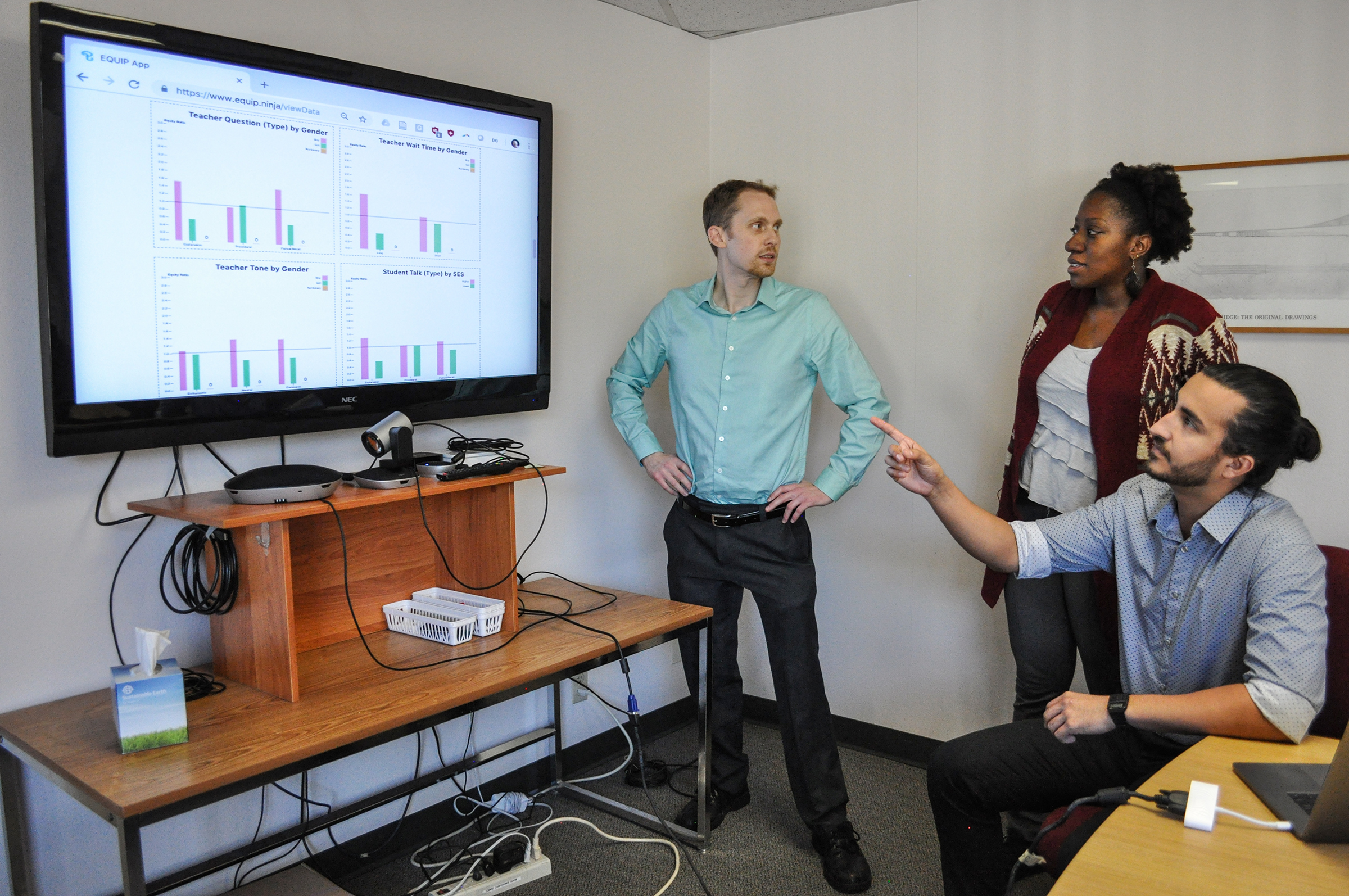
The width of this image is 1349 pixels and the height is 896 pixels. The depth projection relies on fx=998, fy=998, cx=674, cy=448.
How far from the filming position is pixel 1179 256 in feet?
8.83

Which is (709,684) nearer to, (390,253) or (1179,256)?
(390,253)

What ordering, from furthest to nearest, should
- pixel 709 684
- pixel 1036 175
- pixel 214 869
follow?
1. pixel 1036 175
2. pixel 709 684
3. pixel 214 869

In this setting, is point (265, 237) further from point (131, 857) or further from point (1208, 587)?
point (1208, 587)

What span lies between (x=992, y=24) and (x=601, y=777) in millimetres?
2640

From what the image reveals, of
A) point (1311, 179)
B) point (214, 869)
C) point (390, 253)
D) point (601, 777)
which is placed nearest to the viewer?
point (214, 869)

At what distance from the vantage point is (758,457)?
2816 mm

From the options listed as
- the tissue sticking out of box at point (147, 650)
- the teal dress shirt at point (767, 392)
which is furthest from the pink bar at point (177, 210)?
the teal dress shirt at point (767, 392)

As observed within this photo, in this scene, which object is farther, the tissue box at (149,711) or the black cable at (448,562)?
the black cable at (448,562)

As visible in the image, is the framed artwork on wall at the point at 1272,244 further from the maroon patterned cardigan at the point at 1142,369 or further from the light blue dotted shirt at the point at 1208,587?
the light blue dotted shirt at the point at 1208,587

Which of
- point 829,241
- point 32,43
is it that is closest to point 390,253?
point 32,43

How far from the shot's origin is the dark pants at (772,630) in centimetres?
273

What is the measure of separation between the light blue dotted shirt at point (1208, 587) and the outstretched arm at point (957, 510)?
34 millimetres

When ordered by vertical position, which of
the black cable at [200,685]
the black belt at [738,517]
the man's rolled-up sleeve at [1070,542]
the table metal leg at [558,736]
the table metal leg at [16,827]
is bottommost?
the table metal leg at [558,736]

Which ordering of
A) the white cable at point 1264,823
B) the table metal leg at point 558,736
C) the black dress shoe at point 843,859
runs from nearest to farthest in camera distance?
1. the white cable at point 1264,823
2. the black dress shoe at point 843,859
3. the table metal leg at point 558,736
